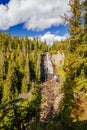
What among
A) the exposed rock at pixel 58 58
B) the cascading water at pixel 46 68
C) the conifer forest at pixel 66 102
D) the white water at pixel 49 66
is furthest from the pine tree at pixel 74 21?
the exposed rock at pixel 58 58

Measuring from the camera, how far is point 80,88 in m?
20.5

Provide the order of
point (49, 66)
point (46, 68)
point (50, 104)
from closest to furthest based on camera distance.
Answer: point (50, 104)
point (46, 68)
point (49, 66)

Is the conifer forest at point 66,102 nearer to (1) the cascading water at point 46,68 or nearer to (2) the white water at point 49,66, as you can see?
(1) the cascading water at point 46,68

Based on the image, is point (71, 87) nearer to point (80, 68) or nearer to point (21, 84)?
point (80, 68)

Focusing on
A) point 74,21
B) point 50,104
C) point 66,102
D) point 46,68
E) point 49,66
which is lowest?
point 50,104

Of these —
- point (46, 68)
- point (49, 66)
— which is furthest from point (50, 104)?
point (49, 66)

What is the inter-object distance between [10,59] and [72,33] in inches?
3732

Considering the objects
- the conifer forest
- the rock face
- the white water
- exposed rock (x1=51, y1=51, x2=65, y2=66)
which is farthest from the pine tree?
exposed rock (x1=51, y1=51, x2=65, y2=66)

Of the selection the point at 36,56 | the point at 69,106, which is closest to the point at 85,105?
the point at 69,106

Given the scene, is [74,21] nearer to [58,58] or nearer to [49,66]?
[49,66]

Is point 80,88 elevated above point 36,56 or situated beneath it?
situated beneath

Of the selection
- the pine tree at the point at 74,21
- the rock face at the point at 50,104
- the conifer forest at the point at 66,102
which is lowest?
the rock face at the point at 50,104

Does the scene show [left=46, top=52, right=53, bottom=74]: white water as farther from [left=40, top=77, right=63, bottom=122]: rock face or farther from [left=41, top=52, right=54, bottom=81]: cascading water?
[left=40, top=77, right=63, bottom=122]: rock face

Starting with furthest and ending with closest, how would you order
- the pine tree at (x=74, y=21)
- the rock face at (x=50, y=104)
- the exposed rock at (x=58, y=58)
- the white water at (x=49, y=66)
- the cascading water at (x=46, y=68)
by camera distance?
the exposed rock at (x=58, y=58) → the white water at (x=49, y=66) → the cascading water at (x=46, y=68) → the rock face at (x=50, y=104) → the pine tree at (x=74, y=21)
